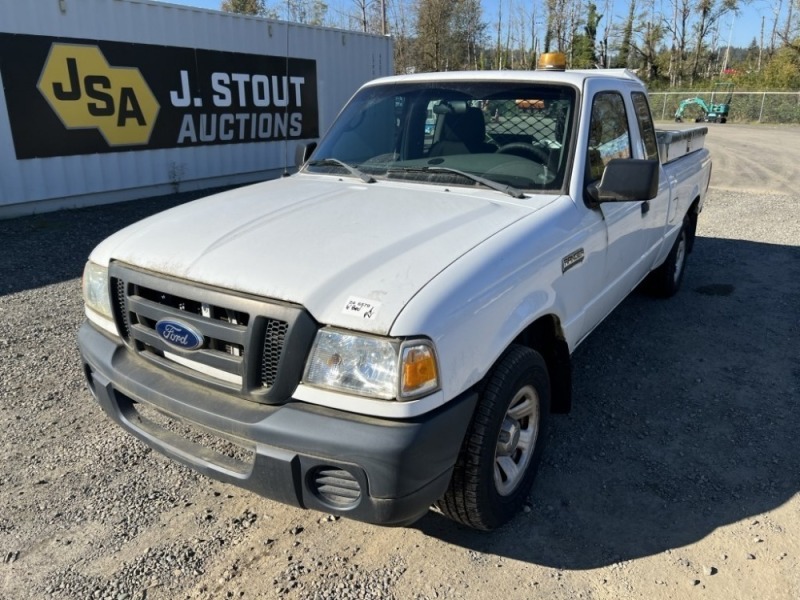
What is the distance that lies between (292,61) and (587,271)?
1092 cm

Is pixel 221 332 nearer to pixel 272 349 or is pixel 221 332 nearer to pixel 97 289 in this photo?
pixel 272 349

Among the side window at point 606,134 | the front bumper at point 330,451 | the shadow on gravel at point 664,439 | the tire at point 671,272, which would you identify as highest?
the side window at point 606,134

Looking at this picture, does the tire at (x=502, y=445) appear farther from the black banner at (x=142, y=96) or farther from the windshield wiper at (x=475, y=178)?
the black banner at (x=142, y=96)

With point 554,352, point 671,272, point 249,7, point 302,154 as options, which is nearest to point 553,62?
point 302,154

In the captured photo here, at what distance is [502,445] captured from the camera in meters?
2.70

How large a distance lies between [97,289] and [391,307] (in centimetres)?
156

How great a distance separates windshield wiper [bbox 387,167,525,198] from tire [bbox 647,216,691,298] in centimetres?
297

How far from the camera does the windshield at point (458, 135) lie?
3414 millimetres

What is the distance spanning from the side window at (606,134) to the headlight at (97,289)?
244 centimetres

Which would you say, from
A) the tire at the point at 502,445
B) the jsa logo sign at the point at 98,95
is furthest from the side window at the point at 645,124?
the jsa logo sign at the point at 98,95

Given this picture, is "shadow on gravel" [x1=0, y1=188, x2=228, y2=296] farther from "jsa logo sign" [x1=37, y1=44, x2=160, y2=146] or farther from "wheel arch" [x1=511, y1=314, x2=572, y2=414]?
"wheel arch" [x1=511, y1=314, x2=572, y2=414]

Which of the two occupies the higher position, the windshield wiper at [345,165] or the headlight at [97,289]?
the windshield wiper at [345,165]

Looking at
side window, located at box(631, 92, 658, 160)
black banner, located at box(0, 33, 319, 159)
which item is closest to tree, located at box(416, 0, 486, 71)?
black banner, located at box(0, 33, 319, 159)

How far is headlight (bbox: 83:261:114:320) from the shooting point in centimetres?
287
